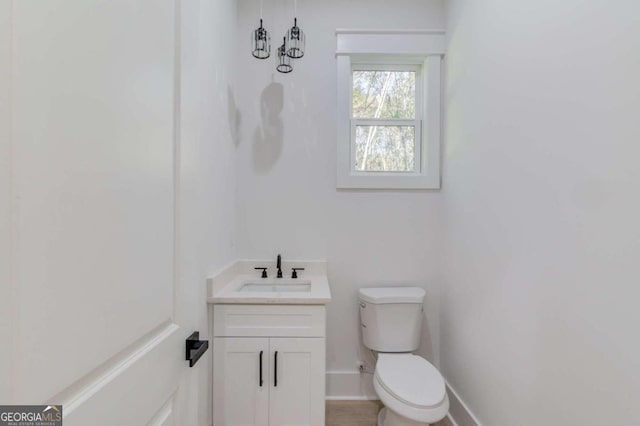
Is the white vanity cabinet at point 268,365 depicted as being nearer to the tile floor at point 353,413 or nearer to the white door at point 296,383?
the white door at point 296,383

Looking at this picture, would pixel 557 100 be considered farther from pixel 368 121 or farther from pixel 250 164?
pixel 250 164

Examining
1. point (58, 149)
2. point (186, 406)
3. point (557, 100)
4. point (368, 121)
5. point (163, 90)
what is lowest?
point (186, 406)

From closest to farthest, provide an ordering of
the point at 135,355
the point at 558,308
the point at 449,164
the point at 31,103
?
the point at 31,103
the point at 135,355
the point at 558,308
the point at 449,164

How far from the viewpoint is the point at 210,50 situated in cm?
160

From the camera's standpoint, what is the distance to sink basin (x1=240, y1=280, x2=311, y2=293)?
6.37ft

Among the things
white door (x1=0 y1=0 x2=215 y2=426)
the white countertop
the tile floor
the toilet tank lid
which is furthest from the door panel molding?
the tile floor

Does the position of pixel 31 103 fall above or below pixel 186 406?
above

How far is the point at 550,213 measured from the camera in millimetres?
1091

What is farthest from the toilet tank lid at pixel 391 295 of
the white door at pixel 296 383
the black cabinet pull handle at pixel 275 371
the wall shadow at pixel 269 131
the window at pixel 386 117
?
the wall shadow at pixel 269 131

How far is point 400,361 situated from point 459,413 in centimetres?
46

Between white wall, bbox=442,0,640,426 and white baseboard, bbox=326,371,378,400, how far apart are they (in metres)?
0.61

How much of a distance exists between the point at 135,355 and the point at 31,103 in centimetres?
45

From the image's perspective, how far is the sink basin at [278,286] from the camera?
1.94 metres

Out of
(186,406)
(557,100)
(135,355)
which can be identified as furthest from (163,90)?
(557,100)
